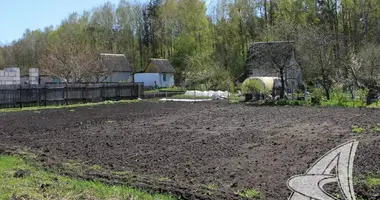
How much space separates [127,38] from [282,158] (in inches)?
2033

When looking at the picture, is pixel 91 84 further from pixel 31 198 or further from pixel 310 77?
pixel 31 198

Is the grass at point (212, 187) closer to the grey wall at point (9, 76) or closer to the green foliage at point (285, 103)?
the green foliage at point (285, 103)

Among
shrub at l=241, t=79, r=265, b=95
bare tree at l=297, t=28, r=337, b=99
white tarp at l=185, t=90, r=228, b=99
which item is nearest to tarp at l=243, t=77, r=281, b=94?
shrub at l=241, t=79, r=265, b=95

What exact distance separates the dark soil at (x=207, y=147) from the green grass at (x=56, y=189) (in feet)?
1.77

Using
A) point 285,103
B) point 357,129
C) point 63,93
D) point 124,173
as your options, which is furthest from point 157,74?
point 124,173

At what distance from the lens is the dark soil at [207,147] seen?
5645 millimetres

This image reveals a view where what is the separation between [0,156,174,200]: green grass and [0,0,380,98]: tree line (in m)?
19.3

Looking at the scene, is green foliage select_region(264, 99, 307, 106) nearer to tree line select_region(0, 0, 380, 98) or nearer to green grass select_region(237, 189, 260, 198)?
tree line select_region(0, 0, 380, 98)

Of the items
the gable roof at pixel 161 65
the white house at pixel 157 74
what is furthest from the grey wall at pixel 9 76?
the gable roof at pixel 161 65

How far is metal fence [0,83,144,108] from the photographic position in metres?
21.9

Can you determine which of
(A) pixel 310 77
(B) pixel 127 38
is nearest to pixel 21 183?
(A) pixel 310 77

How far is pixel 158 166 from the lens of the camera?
6609 millimetres

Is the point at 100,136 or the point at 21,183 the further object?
the point at 100,136

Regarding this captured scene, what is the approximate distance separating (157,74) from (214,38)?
9858 millimetres
